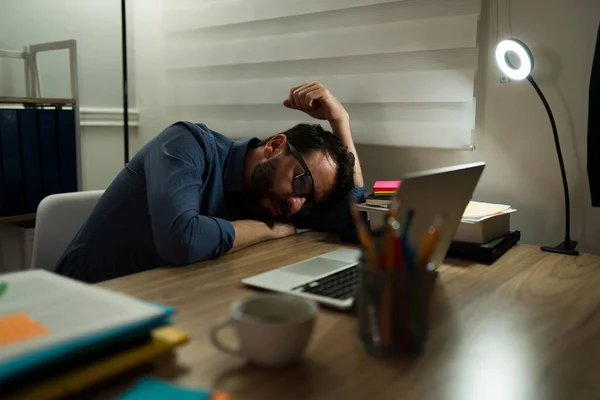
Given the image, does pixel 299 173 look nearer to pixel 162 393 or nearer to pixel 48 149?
pixel 162 393

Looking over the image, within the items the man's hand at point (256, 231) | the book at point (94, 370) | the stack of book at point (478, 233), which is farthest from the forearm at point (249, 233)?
→ the book at point (94, 370)

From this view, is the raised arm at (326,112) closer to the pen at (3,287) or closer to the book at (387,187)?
the book at (387,187)

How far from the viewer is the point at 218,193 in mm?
1435

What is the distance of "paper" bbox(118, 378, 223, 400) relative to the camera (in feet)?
1.82

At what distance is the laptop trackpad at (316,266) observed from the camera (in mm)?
1051

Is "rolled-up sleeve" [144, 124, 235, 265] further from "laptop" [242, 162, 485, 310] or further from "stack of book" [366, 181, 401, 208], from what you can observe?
"stack of book" [366, 181, 401, 208]

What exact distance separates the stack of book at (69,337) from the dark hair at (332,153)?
0.79 meters

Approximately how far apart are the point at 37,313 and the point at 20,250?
1824mm

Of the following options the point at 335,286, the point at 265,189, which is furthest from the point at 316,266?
the point at 265,189

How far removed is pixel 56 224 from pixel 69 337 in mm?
927

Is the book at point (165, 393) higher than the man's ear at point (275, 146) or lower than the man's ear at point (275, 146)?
lower

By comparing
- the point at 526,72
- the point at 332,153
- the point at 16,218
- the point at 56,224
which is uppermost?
the point at 526,72

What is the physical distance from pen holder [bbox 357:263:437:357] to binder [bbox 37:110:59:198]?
176 cm

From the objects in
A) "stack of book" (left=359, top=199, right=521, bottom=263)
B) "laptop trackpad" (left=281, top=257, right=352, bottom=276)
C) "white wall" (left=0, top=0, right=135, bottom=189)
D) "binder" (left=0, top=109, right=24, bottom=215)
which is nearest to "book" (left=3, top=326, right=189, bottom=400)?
"laptop trackpad" (left=281, top=257, right=352, bottom=276)
